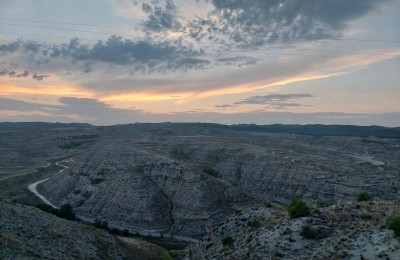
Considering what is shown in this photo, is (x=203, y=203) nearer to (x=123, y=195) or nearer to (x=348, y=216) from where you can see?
(x=123, y=195)

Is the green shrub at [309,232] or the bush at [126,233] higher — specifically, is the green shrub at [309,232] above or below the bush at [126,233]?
above

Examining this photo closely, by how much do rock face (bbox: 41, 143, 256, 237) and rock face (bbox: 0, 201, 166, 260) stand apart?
37113 millimetres

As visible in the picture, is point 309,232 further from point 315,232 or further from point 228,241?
point 228,241

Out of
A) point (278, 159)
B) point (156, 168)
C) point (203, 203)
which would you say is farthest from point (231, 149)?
point (203, 203)

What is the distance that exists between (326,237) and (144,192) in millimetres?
72709

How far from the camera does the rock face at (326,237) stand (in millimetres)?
26953

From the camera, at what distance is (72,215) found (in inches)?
3255

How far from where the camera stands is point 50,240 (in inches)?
1528

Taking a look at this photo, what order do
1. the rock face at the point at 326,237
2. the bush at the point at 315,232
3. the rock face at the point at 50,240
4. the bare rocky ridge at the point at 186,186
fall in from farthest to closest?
the bare rocky ridge at the point at 186,186, the rock face at the point at 50,240, the bush at the point at 315,232, the rock face at the point at 326,237

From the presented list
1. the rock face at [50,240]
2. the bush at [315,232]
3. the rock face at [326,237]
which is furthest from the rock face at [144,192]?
the bush at [315,232]

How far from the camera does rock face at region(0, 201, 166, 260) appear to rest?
33969 mm

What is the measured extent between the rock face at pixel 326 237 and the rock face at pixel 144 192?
158 feet

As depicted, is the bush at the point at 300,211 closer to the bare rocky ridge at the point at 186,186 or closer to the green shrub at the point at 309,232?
the green shrub at the point at 309,232

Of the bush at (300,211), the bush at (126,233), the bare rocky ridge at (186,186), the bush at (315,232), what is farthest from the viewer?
the bare rocky ridge at (186,186)
